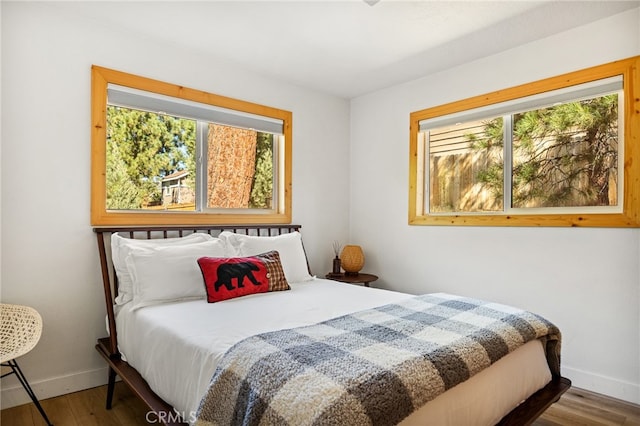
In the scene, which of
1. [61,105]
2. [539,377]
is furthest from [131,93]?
[539,377]

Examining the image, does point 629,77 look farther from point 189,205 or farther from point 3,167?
point 3,167

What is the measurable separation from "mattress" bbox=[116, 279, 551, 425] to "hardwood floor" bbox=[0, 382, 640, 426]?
0.39 metres

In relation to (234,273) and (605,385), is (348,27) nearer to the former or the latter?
(234,273)

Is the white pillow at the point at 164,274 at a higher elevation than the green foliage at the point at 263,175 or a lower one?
lower

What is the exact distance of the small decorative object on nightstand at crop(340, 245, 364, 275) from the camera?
3.69 meters

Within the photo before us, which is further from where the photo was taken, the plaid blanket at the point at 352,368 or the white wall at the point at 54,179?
the white wall at the point at 54,179

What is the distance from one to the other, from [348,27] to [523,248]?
2.10 metres

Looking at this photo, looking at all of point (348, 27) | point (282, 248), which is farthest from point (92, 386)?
point (348, 27)

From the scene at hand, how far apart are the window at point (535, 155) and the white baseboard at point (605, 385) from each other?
40.5 inches

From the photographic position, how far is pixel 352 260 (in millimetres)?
3686

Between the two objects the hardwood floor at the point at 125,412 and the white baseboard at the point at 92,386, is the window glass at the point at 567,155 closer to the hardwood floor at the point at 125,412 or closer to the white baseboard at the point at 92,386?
the white baseboard at the point at 92,386

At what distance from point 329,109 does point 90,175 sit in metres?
2.40

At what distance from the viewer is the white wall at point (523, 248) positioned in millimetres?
2426

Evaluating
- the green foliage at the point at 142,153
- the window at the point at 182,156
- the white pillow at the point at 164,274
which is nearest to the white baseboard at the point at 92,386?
the white pillow at the point at 164,274
